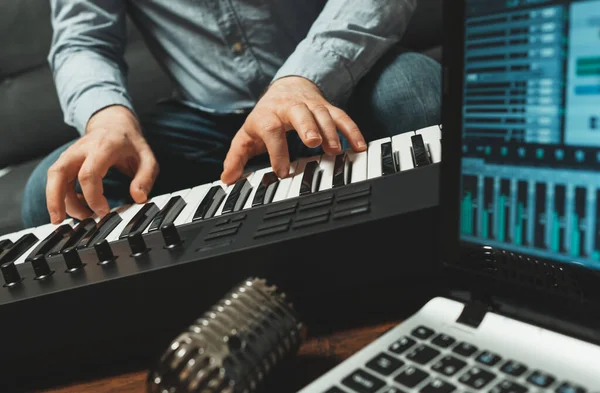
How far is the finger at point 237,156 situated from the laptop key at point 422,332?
0.37m

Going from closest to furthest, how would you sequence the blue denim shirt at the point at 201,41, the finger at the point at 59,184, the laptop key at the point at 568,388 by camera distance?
the laptop key at the point at 568,388, the finger at the point at 59,184, the blue denim shirt at the point at 201,41

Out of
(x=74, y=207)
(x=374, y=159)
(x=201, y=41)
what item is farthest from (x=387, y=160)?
(x=201, y=41)

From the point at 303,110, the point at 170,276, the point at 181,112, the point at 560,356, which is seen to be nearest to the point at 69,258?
the point at 170,276

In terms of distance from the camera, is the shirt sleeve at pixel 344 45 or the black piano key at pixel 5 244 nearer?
the black piano key at pixel 5 244

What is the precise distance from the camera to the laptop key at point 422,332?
0.36 m

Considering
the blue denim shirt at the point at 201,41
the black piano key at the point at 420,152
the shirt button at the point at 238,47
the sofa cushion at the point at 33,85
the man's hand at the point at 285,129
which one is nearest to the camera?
the black piano key at the point at 420,152

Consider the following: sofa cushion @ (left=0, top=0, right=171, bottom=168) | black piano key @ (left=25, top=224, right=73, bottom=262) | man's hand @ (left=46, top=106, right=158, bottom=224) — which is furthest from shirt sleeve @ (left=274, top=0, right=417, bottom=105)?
sofa cushion @ (left=0, top=0, right=171, bottom=168)

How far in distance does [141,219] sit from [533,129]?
1.44 ft

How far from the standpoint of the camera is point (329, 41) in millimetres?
808

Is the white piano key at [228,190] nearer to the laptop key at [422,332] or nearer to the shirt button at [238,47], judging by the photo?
the laptop key at [422,332]

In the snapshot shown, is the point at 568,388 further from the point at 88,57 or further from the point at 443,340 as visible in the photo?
the point at 88,57

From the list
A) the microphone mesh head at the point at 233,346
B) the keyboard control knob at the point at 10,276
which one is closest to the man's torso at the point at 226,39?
the keyboard control knob at the point at 10,276

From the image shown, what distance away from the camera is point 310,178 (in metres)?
0.58

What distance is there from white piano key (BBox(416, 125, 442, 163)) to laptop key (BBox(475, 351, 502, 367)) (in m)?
0.23
